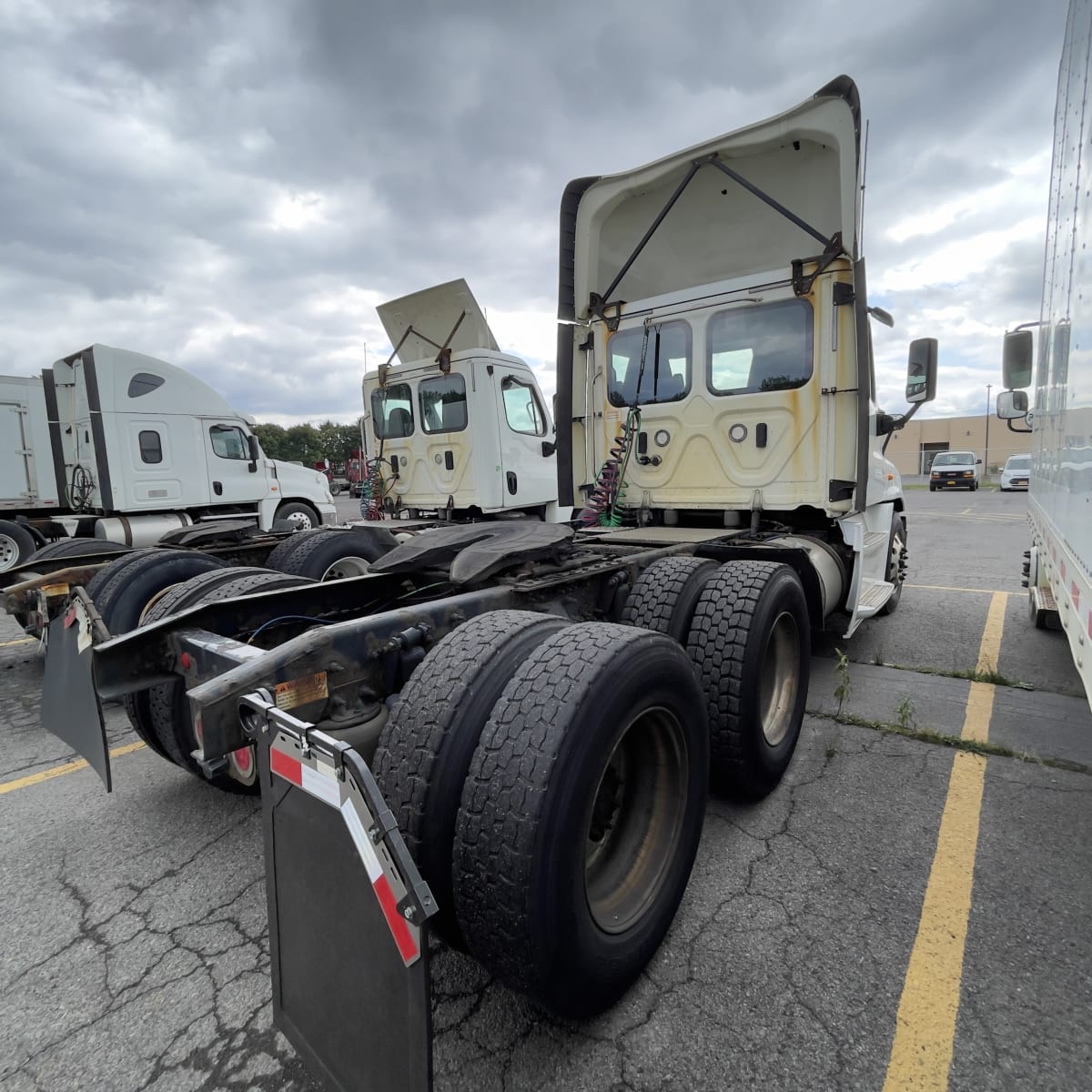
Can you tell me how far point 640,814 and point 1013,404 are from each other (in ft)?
18.8

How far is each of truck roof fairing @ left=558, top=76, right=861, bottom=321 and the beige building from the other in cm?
6258

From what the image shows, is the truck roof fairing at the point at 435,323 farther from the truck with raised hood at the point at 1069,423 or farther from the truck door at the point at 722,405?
the truck with raised hood at the point at 1069,423

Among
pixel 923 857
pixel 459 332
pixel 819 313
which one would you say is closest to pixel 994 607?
pixel 819 313

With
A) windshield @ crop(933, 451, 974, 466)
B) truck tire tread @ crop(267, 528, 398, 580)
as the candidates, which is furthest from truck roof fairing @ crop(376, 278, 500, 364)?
windshield @ crop(933, 451, 974, 466)

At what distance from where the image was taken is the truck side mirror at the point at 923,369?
468 cm

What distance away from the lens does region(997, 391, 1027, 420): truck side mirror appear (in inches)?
223

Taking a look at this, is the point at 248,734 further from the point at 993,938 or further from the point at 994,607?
the point at 994,607

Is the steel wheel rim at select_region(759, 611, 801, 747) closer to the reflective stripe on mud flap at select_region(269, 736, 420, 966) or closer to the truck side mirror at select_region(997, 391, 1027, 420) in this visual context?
the reflective stripe on mud flap at select_region(269, 736, 420, 966)

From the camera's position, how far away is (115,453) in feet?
30.8

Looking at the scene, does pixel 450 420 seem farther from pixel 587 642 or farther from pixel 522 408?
pixel 587 642

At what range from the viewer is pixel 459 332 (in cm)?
745

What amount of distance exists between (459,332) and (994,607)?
6.71 m

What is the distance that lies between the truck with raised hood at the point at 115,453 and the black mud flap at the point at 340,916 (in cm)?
916

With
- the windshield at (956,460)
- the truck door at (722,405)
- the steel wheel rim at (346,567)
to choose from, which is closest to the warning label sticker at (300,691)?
the steel wheel rim at (346,567)
